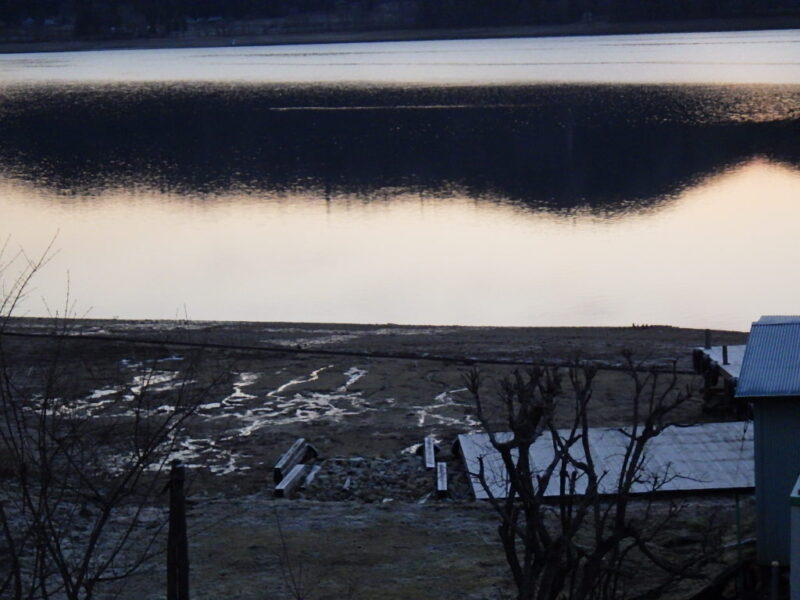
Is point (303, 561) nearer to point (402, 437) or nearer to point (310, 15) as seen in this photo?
point (402, 437)

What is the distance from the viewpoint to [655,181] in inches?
1496

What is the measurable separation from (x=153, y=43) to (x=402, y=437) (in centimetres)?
12199

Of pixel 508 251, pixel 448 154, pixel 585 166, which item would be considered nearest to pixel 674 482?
pixel 508 251

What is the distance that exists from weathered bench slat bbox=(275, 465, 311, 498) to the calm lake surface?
32.4 ft

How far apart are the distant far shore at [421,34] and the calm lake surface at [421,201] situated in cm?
4186

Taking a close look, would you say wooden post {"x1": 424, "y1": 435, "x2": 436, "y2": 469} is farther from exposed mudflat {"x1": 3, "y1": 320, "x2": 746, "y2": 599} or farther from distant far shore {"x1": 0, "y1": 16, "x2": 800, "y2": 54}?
distant far shore {"x1": 0, "y1": 16, "x2": 800, "y2": 54}

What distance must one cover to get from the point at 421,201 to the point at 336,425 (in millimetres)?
21310

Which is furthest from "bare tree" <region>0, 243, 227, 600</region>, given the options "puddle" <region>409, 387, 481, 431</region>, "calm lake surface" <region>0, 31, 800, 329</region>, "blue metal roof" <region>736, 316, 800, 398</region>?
"calm lake surface" <region>0, 31, 800, 329</region>

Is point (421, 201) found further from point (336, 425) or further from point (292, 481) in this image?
point (292, 481)

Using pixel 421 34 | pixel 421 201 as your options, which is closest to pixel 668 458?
pixel 421 201

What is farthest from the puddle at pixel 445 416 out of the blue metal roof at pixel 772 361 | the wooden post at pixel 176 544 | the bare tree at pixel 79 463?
the wooden post at pixel 176 544

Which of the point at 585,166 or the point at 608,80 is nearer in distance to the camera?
the point at 585,166

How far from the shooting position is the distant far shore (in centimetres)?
11281

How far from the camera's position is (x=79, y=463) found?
12320mm
